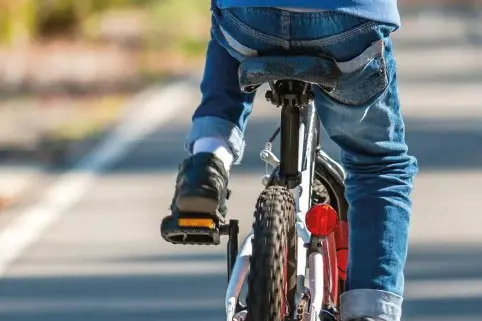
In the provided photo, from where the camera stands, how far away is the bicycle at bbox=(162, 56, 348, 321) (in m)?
5.45

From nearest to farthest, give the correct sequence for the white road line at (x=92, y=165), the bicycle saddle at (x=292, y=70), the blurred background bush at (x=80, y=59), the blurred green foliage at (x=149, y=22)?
1. the bicycle saddle at (x=292, y=70)
2. the white road line at (x=92, y=165)
3. the blurred background bush at (x=80, y=59)
4. the blurred green foliage at (x=149, y=22)

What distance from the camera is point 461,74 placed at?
2867cm

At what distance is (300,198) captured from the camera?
5.91 metres

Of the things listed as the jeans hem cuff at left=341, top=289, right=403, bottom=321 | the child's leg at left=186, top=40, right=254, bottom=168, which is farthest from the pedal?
the jeans hem cuff at left=341, top=289, right=403, bottom=321

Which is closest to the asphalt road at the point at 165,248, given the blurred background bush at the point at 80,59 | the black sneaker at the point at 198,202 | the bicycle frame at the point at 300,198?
the blurred background bush at the point at 80,59

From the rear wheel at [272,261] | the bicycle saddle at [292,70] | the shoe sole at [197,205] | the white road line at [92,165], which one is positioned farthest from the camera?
the white road line at [92,165]

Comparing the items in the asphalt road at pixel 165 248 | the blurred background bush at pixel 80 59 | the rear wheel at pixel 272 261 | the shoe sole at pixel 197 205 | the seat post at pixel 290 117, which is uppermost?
the blurred background bush at pixel 80 59

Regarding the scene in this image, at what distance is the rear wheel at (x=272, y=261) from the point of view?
5.42m

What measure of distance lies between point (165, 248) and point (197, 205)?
603 centimetres

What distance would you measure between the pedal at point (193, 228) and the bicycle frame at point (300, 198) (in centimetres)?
8

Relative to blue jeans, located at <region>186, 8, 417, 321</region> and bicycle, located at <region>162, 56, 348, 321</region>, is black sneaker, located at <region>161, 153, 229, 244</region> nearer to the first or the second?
bicycle, located at <region>162, 56, 348, 321</region>

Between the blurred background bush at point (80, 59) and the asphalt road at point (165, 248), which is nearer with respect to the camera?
the asphalt road at point (165, 248)

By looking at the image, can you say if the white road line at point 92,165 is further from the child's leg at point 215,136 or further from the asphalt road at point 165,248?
the child's leg at point 215,136

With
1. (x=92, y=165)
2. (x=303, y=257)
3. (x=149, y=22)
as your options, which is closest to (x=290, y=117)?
(x=303, y=257)
